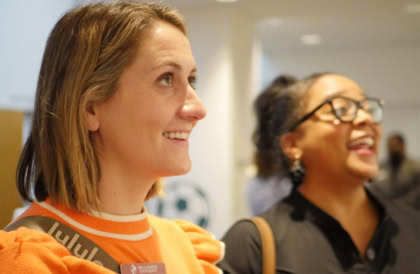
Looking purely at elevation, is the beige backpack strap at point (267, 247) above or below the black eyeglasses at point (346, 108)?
below

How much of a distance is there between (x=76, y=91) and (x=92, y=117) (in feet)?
0.22

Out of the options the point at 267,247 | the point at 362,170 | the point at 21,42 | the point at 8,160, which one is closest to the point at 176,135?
the point at 8,160

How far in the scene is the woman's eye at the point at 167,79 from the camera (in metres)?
1.19

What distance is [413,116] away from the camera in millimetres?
8117

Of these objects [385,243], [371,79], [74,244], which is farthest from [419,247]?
[371,79]

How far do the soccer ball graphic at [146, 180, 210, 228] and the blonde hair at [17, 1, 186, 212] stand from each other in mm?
3624

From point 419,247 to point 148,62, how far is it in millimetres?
1171

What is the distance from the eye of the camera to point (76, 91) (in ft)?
3.67

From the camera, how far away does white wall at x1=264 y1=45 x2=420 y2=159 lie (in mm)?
7848

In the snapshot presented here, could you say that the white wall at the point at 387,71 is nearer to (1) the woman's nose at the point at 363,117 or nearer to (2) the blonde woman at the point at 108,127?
(1) the woman's nose at the point at 363,117

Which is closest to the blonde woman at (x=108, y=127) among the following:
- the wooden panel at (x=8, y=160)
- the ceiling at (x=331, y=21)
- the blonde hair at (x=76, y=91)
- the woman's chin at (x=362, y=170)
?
the blonde hair at (x=76, y=91)

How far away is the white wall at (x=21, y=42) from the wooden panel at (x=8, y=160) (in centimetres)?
124

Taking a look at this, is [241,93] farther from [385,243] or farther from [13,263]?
[13,263]

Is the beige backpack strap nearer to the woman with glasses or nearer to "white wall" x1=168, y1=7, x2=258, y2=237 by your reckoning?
the woman with glasses
